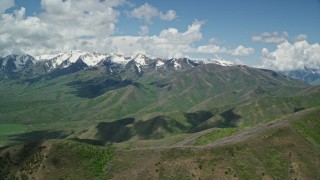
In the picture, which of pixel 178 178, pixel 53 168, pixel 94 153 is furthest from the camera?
pixel 94 153

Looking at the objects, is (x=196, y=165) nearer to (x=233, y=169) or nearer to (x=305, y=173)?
(x=233, y=169)

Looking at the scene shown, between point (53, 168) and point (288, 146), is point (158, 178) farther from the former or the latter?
point (288, 146)

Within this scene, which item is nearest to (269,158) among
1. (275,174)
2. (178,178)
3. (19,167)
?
(275,174)

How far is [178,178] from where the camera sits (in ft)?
359

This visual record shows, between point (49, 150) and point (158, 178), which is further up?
point (49, 150)

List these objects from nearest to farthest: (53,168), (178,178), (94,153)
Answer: (178,178)
(53,168)
(94,153)

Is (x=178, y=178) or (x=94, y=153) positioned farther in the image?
(x=94, y=153)

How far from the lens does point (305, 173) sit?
11369 centimetres

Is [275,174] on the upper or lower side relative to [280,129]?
lower

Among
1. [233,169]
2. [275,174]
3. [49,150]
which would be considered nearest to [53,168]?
[49,150]

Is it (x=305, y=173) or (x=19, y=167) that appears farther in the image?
(x=19, y=167)

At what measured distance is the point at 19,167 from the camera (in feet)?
402

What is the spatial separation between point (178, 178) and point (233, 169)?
15.3 metres

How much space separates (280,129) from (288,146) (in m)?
9.45
